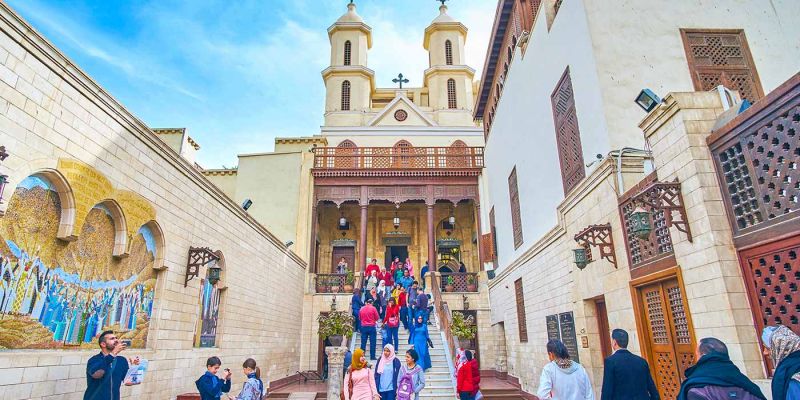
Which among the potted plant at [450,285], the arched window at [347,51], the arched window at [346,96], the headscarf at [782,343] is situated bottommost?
the headscarf at [782,343]

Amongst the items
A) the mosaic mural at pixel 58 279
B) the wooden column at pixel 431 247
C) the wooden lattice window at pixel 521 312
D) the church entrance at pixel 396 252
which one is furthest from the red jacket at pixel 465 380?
the church entrance at pixel 396 252

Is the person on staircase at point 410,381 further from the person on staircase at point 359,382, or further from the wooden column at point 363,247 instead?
the wooden column at point 363,247

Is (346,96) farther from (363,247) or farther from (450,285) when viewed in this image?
(450,285)

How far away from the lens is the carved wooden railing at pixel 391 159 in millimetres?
18797

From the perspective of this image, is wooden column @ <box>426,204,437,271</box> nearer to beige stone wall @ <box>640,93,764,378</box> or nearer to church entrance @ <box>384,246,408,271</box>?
church entrance @ <box>384,246,408,271</box>

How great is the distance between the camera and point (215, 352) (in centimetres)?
867

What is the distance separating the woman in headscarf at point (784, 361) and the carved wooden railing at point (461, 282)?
46.1 ft

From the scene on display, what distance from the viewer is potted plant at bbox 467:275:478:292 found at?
16.9 m

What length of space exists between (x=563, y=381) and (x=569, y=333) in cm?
455

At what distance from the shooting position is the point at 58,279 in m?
4.87

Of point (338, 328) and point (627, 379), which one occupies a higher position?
point (338, 328)

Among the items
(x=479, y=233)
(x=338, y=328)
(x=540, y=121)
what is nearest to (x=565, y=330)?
(x=540, y=121)

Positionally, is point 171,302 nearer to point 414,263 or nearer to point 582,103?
point 582,103

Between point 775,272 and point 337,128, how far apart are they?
19968 mm
